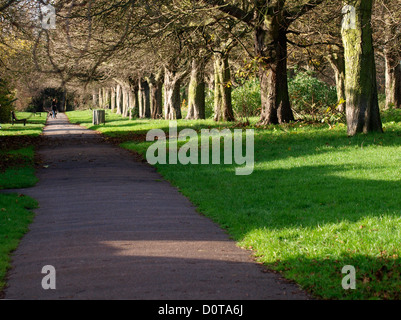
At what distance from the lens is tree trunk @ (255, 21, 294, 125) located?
22.6m

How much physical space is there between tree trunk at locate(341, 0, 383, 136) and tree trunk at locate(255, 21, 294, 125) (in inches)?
180

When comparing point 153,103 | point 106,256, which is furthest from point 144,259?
point 153,103

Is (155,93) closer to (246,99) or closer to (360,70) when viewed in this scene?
(246,99)

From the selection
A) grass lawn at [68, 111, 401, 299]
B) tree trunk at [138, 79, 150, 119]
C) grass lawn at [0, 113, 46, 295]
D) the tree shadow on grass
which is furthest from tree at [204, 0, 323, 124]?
tree trunk at [138, 79, 150, 119]

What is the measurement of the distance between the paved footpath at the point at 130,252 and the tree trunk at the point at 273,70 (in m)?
10.6

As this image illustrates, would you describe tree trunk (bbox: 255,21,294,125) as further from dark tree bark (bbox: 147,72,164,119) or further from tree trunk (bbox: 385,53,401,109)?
dark tree bark (bbox: 147,72,164,119)

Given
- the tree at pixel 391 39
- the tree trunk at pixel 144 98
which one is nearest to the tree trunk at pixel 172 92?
the tree trunk at pixel 144 98

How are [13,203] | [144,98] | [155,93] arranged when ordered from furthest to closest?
1. [144,98]
2. [155,93]
3. [13,203]

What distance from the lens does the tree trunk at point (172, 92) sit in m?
37.2

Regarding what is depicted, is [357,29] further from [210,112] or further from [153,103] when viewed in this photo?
[153,103]

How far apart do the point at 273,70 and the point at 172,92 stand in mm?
15961

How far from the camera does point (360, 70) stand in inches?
717

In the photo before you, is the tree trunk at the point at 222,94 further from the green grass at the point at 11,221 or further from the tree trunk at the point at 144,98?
the green grass at the point at 11,221

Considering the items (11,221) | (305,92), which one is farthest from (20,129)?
(11,221)
